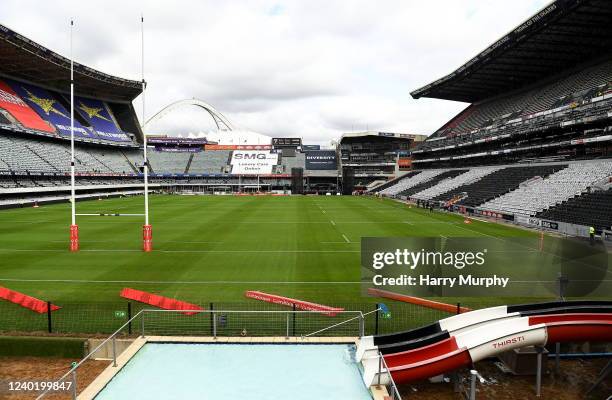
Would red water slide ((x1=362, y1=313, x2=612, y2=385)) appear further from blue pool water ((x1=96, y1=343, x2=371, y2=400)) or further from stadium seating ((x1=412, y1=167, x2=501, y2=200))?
stadium seating ((x1=412, y1=167, x2=501, y2=200))

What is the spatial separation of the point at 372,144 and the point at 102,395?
113m

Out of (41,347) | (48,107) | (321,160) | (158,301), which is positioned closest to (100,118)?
(48,107)

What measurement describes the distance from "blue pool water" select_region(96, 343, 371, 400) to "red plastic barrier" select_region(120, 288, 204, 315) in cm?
423

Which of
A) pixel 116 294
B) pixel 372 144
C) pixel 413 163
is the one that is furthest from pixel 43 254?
pixel 372 144

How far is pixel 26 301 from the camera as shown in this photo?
14.9 meters

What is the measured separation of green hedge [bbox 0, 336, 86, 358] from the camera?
11.1 metres

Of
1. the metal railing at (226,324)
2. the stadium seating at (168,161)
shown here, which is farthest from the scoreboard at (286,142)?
the metal railing at (226,324)

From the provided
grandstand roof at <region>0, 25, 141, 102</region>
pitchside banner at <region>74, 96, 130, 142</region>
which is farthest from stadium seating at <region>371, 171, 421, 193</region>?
pitchside banner at <region>74, 96, 130, 142</region>

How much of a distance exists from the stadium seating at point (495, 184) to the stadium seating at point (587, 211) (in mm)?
12938

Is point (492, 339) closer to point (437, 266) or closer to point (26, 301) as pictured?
point (437, 266)

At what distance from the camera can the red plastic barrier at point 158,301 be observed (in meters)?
14.4

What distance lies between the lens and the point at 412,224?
38.5m

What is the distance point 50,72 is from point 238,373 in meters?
88.3

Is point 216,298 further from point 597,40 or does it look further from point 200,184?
point 200,184
